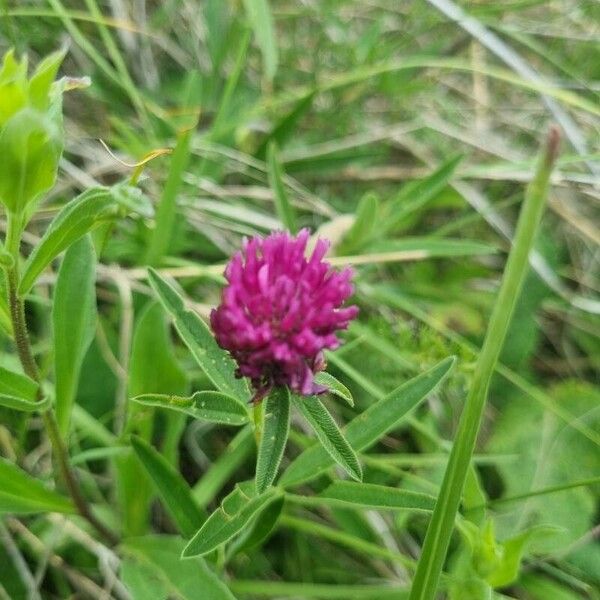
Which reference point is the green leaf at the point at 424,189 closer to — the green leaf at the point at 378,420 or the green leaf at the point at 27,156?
the green leaf at the point at 378,420

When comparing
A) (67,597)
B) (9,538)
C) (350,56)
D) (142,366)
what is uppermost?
(350,56)

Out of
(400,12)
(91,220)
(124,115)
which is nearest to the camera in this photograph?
(91,220)

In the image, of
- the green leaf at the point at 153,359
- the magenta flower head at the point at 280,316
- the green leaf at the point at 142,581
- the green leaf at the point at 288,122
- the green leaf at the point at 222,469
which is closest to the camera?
the magenta flower head at the point at 280,316

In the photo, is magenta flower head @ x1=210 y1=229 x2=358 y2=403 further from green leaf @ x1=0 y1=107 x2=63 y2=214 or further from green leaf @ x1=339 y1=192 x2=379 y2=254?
green leaf @ x1=339 y1=192 x2=379 y2=254

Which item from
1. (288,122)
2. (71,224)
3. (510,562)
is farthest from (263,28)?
(510,562)

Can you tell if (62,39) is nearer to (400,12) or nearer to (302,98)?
(302,98)

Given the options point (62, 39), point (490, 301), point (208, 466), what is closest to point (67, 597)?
point (208, 466)

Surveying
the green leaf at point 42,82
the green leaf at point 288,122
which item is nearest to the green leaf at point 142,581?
the green leaf at point 42,82
